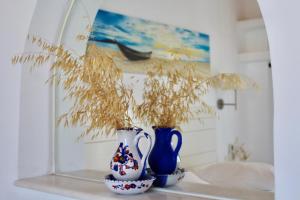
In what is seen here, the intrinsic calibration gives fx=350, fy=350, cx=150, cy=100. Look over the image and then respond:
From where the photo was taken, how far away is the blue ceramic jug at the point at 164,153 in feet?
3.48

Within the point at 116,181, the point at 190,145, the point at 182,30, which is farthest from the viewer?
the point at 182,30

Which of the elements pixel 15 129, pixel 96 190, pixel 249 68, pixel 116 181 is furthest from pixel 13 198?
pixel 249 68

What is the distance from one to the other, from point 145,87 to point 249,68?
400mm

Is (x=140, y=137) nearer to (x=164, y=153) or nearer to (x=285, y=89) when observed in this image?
(x=164, y=153)

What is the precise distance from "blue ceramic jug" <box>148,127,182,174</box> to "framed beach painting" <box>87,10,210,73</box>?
365 mm

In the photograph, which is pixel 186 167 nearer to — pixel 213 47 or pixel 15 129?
pixel 213 47

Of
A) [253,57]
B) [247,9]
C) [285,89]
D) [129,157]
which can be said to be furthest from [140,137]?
[247,9]

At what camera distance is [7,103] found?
4.11 feet

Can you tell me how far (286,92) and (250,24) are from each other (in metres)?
0.63

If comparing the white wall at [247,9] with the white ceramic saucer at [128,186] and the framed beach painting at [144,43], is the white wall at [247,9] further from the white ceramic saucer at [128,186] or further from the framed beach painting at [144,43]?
the white ceramic saucer at [128,186]

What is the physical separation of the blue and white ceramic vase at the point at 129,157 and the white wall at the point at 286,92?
1.31ft

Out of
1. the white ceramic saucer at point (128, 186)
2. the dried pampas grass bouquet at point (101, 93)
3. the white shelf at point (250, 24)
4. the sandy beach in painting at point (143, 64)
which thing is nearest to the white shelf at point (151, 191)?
the white ceramic saucer at point (128, 186)

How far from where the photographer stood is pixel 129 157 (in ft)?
3.25

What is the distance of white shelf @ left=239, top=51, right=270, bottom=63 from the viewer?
4.04ft
